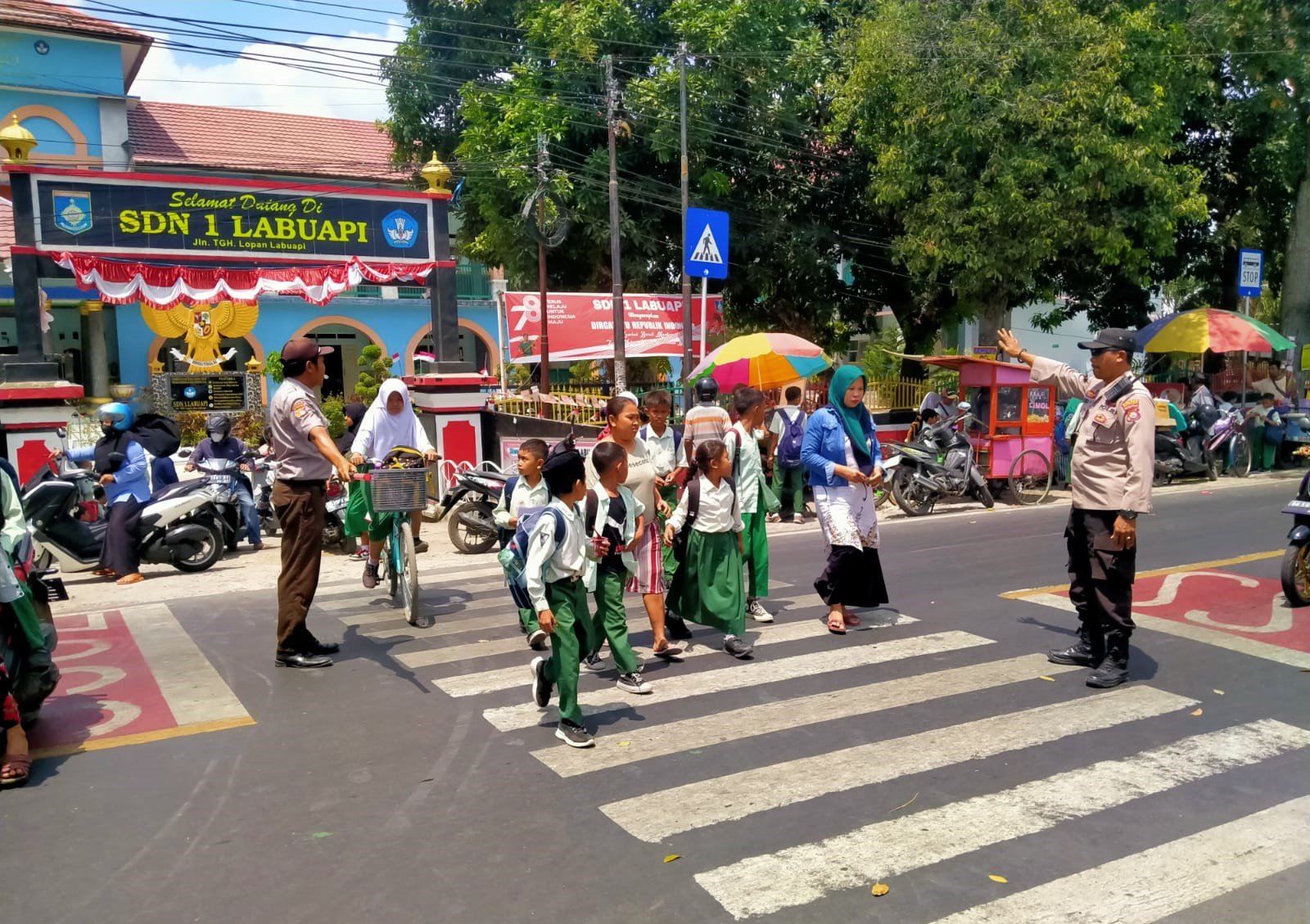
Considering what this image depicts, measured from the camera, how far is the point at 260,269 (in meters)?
12.3

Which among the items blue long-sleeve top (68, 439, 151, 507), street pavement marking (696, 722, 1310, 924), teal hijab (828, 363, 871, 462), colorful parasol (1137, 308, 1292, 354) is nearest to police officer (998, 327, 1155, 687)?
street pavement marking (696, 722, 1310, 924)

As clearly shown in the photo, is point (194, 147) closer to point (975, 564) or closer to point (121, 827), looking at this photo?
point (975, 564)

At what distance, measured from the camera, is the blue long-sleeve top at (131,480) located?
920 cm

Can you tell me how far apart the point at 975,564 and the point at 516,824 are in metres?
6.25

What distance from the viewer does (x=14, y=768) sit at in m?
4.46

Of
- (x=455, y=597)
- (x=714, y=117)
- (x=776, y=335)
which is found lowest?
(x=455, y=597)

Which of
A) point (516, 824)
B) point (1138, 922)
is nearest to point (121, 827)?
point (516, 824)

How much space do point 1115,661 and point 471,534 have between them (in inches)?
260

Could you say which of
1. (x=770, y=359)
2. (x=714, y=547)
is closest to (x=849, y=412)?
(x=714, y=547)

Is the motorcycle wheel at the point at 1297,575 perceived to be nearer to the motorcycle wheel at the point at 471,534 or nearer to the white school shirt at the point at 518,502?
the white school shirt at the point at 518,502

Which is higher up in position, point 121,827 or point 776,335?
point 776,335

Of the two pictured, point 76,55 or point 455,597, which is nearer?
point 455,597

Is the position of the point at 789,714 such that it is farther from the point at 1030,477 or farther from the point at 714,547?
the point at 1030,477

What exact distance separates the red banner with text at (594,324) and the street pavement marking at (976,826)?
13409mm
